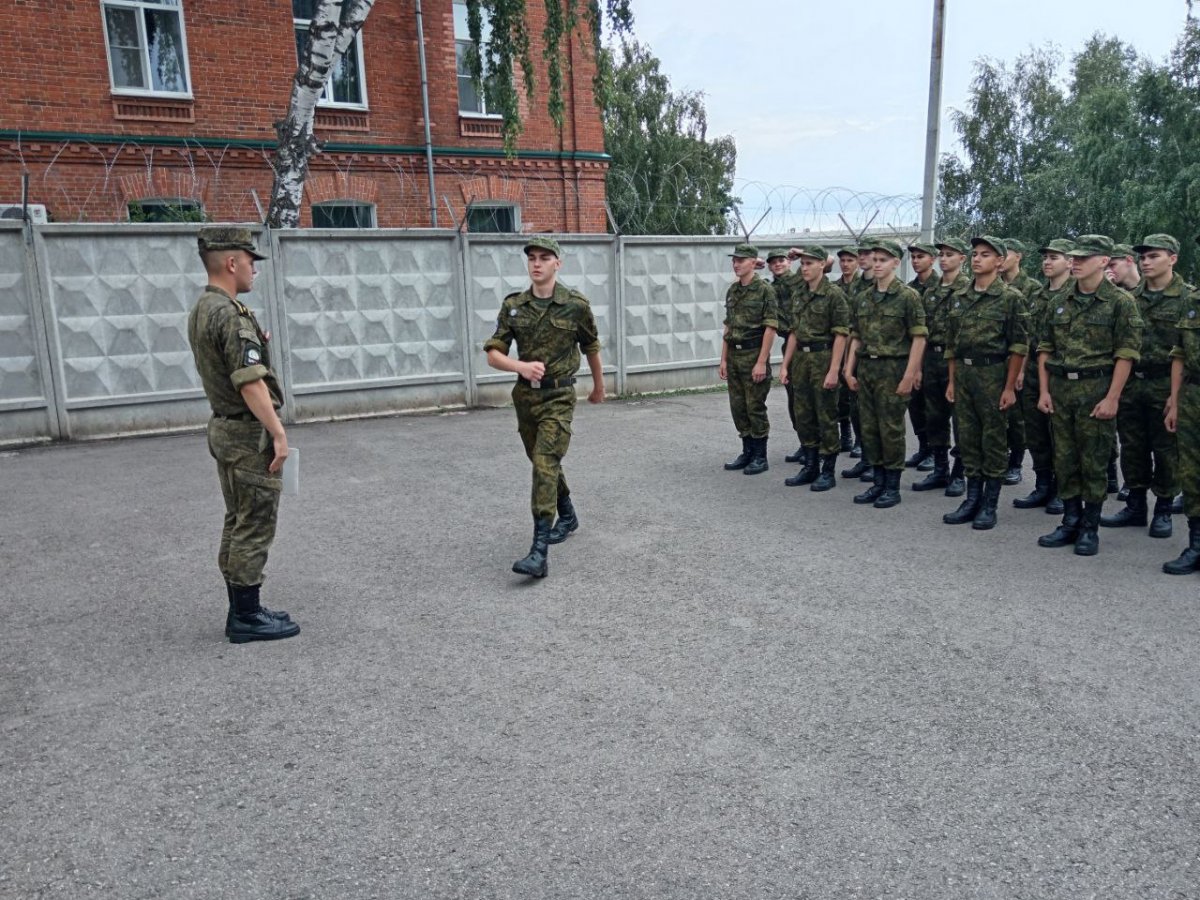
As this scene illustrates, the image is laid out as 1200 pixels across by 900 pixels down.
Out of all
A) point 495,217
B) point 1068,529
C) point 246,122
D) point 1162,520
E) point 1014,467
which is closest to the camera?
point 1068,529

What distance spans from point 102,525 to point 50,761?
370 cm

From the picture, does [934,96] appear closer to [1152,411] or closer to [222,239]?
[1152,411]

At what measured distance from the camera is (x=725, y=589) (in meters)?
5.21

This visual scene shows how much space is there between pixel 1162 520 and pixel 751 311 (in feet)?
11.3

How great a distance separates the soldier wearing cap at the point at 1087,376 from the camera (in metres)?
5.68

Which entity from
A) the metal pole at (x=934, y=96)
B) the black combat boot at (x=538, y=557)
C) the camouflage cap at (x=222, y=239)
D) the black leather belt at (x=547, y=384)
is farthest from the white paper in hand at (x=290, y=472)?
the metal pole at (x=934, y=96)

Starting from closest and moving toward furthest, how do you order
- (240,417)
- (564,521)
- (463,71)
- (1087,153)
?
(240,417) < (564,521) < (463,71) < (1087,153)

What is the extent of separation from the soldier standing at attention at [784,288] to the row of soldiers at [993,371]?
0.02m

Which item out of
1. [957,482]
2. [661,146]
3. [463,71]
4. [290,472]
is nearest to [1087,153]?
[661,146]

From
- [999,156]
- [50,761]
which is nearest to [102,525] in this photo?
[50,761]

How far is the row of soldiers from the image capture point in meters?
5.76

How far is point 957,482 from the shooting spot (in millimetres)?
7695

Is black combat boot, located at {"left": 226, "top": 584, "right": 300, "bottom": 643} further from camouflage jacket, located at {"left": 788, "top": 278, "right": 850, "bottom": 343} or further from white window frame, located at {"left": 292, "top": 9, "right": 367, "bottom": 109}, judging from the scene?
white window frame, located at {"left": 292, "top": 9, "right": 367, "bottom": 109}

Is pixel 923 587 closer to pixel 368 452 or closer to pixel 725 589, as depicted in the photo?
pixel 725 589
